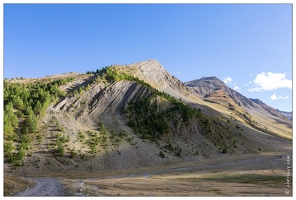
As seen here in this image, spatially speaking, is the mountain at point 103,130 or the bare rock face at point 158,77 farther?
the bare rock face at point 158,77

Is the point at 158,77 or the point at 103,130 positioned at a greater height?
the point at 158,77

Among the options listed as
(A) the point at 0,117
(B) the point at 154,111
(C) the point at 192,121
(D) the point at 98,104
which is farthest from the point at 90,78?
(A) the point at 0,117

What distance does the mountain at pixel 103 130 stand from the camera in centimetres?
4400

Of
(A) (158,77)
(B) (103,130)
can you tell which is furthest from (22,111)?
(A) (158,77)

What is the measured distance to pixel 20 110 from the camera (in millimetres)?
51406

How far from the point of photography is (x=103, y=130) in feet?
194

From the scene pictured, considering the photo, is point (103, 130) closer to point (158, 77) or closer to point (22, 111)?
point (22, 111)

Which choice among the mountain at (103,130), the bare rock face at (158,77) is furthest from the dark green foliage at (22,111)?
the bare rock face at (158,77)

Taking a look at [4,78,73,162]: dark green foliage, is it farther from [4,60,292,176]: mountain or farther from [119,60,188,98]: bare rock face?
[119,60,188,98]: bare rock face

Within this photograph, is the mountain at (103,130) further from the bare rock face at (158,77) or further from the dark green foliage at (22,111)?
the bare rock face at (158,77)

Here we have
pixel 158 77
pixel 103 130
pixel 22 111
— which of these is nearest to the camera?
pixel 22 111

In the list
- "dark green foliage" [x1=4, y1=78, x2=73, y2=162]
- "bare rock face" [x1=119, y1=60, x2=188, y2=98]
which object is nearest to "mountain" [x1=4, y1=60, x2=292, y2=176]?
"dark green foliage" [x1=4, y1=78, x2=73, y2=162]

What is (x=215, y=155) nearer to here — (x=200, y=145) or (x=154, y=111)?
(x=200, y=145)

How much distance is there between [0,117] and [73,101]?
40.8 m
